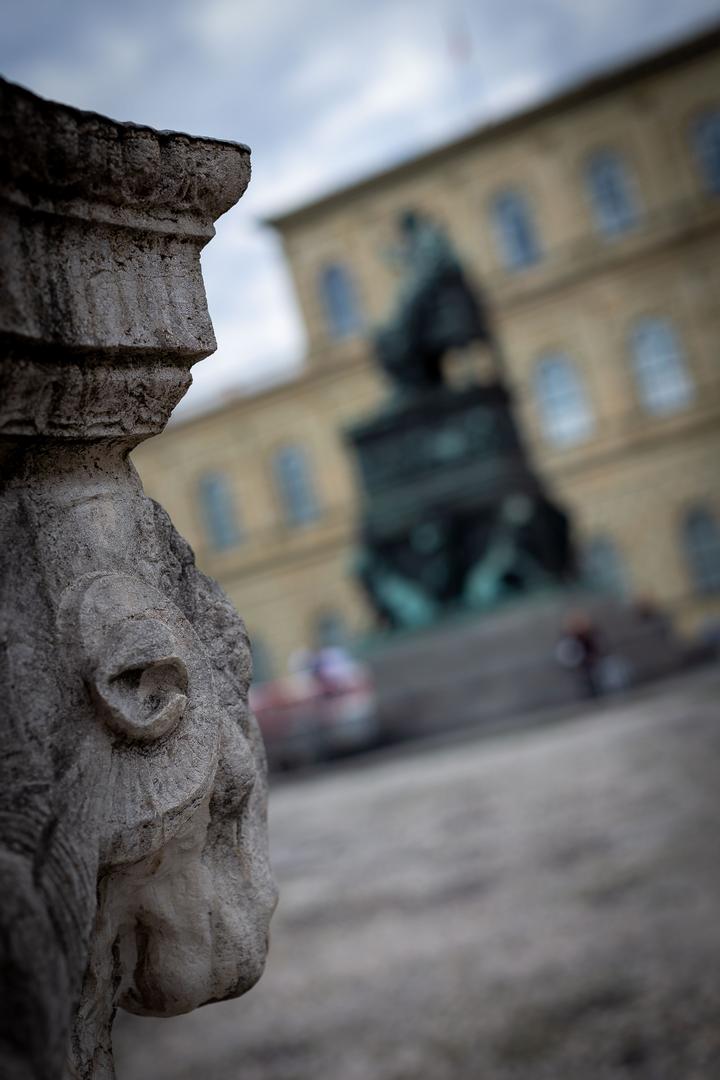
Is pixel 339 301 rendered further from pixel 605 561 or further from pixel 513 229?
pixel 605 561

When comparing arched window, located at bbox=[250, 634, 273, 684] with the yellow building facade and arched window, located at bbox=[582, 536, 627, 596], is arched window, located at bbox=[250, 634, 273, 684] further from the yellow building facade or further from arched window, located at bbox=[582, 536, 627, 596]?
arched window, located at bbox=[582, 536, 627, 596]

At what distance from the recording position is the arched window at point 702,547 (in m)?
30.7

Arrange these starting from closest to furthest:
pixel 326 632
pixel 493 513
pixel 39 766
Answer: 1. pixel 39 766
2. pixel 493 513
3. pixel 326 632

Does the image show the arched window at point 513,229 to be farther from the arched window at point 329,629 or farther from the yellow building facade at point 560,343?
the arched window at point 329,629

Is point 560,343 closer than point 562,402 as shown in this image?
Yes

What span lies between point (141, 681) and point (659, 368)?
32.3 metres

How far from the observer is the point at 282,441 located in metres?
35.7

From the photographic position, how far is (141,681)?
1.25m

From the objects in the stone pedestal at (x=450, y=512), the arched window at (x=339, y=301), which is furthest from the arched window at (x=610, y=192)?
the stone pedestal at (x=450, y=512)

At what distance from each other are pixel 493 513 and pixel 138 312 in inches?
619

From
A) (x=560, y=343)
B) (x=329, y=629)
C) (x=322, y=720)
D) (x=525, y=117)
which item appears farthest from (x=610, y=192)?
(x=322, y=720)

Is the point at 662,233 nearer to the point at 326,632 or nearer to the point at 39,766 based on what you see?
the point at 326,632

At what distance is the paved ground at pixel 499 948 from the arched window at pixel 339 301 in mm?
27364

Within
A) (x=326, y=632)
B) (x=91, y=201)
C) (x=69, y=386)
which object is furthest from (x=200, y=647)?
(x=326, y=632)
